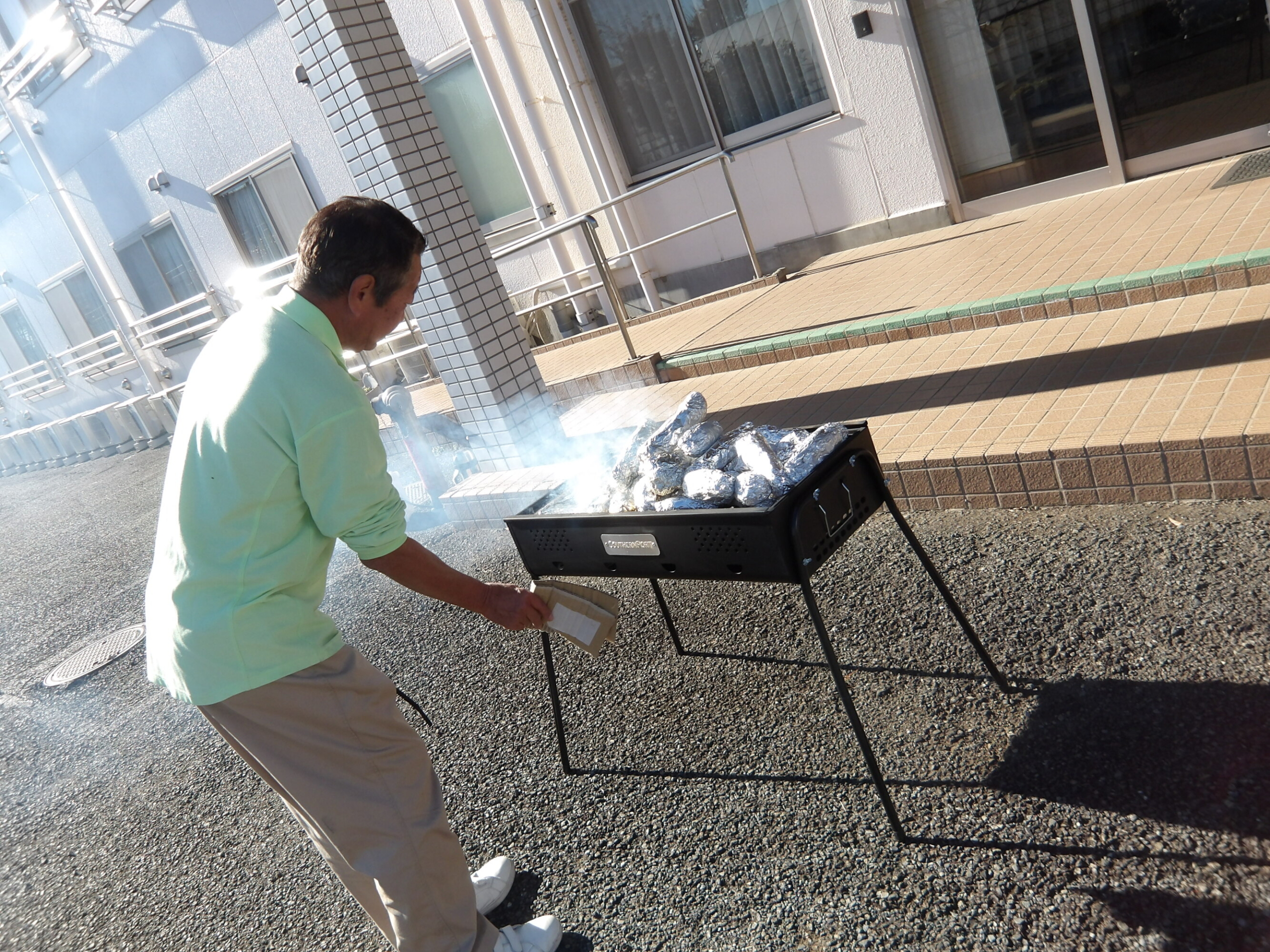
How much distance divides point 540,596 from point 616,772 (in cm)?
104

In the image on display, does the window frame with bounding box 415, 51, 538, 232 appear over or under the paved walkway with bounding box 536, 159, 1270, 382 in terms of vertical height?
over

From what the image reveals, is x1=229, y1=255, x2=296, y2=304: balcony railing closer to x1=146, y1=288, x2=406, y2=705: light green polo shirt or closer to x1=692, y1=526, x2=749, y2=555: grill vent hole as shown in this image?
x1=146, y1=288, x2=406, y2=705: light green polo shirt

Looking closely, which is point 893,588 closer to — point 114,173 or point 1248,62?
point 1248,62

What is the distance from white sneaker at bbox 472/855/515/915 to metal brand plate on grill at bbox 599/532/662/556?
1.04m

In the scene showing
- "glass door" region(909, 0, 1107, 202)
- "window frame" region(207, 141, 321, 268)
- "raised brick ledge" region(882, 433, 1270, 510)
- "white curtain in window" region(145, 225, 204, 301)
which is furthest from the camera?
"white curtain in window" region(145, 225, 204, 301)

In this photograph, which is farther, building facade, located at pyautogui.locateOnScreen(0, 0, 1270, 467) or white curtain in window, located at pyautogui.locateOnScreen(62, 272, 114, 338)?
white curtain in window, located at pyautogui.locateOnScreen(62, 272, 114, 338)

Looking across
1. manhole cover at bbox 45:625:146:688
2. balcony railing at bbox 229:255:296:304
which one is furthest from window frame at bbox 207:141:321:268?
manhole cover at bbox 45:625:146:688

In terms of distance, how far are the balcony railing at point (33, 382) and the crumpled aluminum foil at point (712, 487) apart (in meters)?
18.6

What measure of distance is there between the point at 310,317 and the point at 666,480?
1.15 meters

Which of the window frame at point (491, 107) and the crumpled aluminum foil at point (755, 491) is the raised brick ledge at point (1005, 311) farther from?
the window frame at point (491, 107)

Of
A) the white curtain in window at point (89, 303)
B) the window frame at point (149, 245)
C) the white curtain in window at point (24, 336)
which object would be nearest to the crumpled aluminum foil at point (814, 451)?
the window frame at point (149, 245)

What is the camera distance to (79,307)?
17.4 metres

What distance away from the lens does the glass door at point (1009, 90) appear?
269 inches

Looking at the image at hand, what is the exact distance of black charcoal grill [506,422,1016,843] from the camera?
7.55 feet
